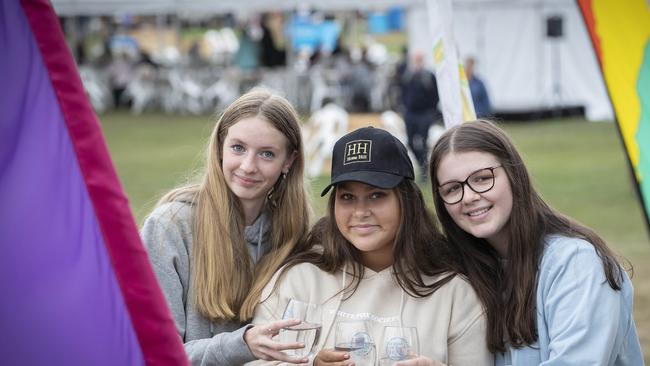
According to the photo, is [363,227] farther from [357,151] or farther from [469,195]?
[469,195]

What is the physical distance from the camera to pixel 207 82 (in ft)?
88.8

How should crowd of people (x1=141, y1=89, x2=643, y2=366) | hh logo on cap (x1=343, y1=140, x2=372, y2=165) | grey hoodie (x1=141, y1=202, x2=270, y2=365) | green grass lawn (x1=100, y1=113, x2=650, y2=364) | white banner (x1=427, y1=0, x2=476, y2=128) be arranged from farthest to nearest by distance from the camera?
green grass lawn (x1=100, y1=113, x2=650, y2=364) → white banner (x1=427, y1=0, x2=476, y2=128) → grey hoodie (x1=141, y1=202, x2=270, y2=365) → hh logo on cap (x1=343, y1=140, x2=372, y2=165) → crowd of people (x1=141, y1=89, x2=643, y2=366)

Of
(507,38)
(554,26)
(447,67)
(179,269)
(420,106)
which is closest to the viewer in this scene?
(179,269)

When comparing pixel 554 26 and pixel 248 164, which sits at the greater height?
pixel 554 26

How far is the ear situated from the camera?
149 inches

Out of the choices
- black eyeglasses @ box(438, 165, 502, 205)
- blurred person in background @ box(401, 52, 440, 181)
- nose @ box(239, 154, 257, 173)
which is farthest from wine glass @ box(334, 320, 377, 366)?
blurred person in background @ box(401, 52, 440, 181)

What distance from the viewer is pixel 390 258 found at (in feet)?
11.4

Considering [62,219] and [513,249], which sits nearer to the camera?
[62,219]

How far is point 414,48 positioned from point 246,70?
17.9ft

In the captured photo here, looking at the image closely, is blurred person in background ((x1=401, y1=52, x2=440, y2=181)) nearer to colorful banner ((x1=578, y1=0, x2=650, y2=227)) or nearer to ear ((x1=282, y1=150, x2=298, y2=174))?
ear ((x1=282, y1=150, x2=298, y2=174))

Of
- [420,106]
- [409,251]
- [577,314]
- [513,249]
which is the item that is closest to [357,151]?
[409,251]

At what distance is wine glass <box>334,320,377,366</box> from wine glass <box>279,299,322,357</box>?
0.09 m

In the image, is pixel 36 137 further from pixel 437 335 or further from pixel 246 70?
pixel 246 70

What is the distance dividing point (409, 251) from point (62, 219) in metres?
1.54
